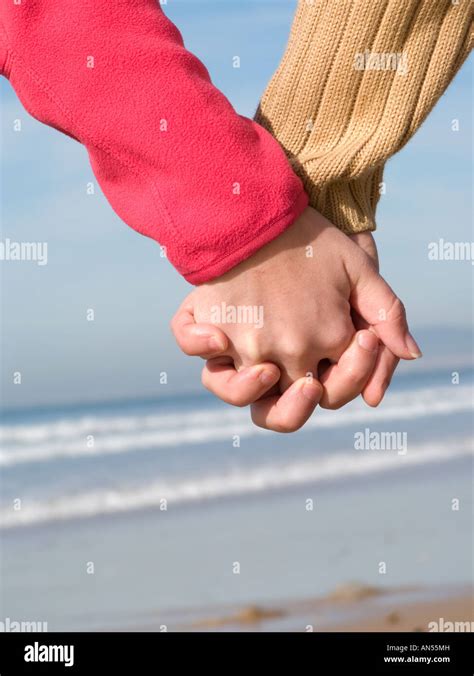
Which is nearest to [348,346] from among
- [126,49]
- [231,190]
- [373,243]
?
[373,243]

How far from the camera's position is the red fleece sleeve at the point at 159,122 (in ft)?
4.43

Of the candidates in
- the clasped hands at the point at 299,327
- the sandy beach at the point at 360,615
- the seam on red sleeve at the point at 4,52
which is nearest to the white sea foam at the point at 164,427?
the sandy beach at the point at 360,615

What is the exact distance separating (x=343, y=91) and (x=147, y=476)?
566cm

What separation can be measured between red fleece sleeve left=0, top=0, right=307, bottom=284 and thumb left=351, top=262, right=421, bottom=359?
0.18 meters

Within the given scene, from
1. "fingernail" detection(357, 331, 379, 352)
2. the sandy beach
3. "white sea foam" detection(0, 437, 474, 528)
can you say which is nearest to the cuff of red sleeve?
"fingernail" detection(357, 331, 379, 352)

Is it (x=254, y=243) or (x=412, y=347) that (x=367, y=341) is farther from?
(x=254, y=243)

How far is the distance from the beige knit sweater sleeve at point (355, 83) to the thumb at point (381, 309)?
0.10 metres

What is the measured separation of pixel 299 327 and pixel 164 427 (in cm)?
825

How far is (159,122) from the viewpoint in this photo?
1355 millimetres

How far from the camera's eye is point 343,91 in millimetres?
1529

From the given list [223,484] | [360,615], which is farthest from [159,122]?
[223,484]

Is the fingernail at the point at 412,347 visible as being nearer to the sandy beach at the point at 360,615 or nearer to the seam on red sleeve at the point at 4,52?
the seam on red sleeve at the point at 4,52
